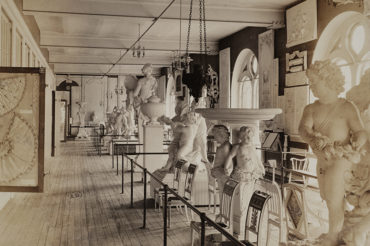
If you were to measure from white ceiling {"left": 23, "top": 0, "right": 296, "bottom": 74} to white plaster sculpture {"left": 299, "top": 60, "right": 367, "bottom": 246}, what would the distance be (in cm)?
744

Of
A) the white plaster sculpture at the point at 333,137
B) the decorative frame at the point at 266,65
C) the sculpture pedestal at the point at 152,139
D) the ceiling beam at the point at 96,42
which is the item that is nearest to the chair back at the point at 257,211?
the white plaster sculpture at the point at 333,137

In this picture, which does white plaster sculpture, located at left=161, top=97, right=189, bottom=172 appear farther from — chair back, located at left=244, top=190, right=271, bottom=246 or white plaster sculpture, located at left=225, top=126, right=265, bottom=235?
chair back, located at left=244, top=190, right=271, bottom=246

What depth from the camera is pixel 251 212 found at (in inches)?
171

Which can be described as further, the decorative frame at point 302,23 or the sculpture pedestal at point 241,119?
the decorative frame at point 302,23

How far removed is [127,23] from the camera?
13797mm

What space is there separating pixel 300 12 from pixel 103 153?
36.0 ft

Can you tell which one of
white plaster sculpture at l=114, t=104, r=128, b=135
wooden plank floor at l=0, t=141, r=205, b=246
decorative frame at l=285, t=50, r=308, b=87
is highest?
decorative frame at l=285, t=50, r=308, b=87

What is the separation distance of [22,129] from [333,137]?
4282 mm

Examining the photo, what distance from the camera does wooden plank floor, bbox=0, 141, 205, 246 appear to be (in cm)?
619

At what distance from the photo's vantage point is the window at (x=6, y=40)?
25.6ft

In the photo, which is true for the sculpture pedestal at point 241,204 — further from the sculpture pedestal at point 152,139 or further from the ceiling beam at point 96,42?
the ceiling beam at point 96,42

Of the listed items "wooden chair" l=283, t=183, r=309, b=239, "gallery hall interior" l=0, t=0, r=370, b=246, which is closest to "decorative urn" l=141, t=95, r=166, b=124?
"gallery hall interior" l=0, t=0, r=370, b=246

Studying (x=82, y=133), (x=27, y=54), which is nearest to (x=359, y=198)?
(x=27, y=54)

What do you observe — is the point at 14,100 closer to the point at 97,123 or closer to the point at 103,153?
the point at 103,153
